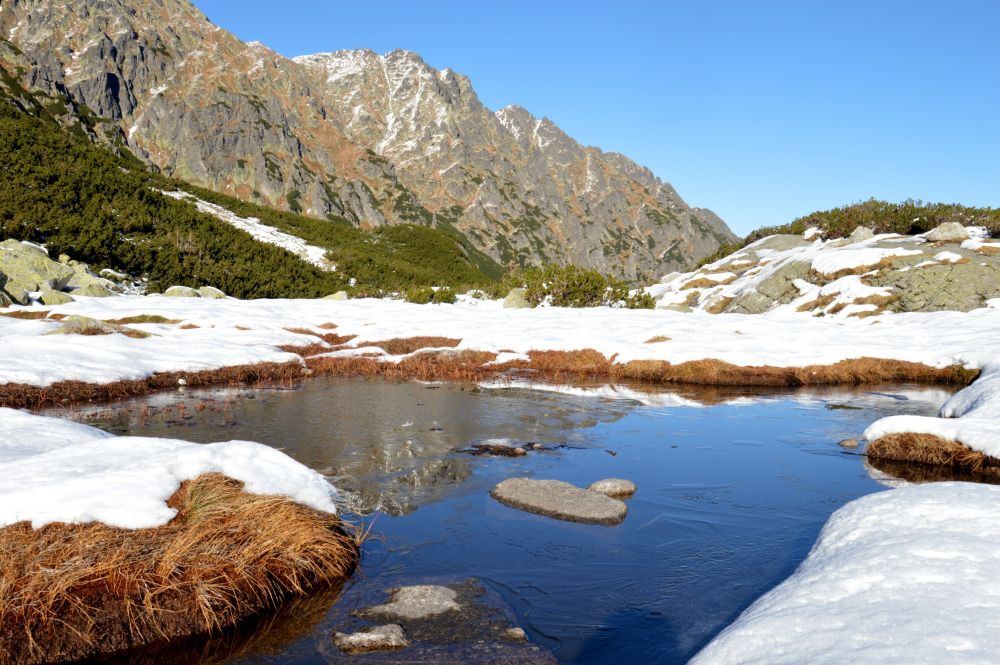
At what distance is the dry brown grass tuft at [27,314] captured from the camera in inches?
1454

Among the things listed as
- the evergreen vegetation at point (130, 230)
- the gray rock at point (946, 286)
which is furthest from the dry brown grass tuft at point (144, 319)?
the gray rock at point (946, 286)

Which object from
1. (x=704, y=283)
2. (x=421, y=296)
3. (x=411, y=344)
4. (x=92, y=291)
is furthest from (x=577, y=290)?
(x=92, y=291)

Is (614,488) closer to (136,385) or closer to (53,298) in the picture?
(136,385)

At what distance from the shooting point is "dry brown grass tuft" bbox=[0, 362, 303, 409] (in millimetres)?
21562

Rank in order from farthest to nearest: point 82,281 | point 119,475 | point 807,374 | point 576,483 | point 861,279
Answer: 1. point 82,281
2. point 861,279
3. point 807,374
4. point 576,483
5. point 119,475

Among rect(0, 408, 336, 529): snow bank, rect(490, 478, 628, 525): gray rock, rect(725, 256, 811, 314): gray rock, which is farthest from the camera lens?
rect(725, 256, 811, 314): gray rock

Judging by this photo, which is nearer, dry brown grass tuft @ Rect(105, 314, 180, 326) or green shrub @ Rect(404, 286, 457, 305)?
dry brown grass tuft @ Rect(105, 314, 180, 326)

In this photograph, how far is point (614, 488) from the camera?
13070 millimetres

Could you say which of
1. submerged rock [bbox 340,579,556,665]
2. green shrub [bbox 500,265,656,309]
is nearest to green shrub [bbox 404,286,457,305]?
green shrub [bbox 500,265,656,309]

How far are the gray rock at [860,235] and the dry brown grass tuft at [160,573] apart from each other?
63794 millimetres

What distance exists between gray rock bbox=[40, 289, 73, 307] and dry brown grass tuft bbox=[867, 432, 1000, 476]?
48.0 meters

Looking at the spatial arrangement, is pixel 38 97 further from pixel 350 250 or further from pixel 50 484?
pixel 50 484

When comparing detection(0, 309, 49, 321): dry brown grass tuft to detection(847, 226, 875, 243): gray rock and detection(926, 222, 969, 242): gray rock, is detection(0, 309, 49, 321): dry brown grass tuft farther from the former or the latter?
detection(847, 226, 875, 243): gray rock

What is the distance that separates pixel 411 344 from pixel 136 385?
1644 cm
